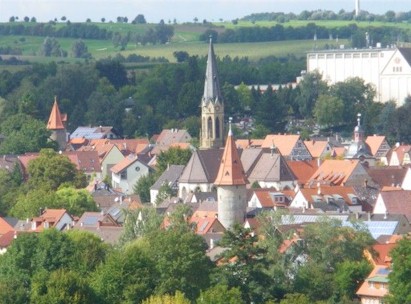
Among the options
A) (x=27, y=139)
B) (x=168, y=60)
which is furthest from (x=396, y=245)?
(x=168, y=60)

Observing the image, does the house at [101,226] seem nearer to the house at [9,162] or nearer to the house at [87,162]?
the house at [9,162]

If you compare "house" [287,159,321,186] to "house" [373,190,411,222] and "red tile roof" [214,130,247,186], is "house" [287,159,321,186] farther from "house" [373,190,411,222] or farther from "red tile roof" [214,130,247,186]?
"red tile roof" [214,130,247,186]

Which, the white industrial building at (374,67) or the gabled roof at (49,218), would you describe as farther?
the white industrial building at (374,67)

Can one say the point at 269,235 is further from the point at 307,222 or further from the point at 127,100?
the point at 127,100

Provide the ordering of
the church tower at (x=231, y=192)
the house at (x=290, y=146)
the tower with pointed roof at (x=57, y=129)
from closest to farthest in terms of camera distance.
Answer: the church tower at (x=231, y=192), the house at (x=290, y=146), the tower with pointed roof at (x=57, y=129)

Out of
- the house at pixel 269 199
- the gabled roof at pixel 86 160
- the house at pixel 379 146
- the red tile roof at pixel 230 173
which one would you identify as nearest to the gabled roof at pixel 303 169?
the house at pixel 269 199

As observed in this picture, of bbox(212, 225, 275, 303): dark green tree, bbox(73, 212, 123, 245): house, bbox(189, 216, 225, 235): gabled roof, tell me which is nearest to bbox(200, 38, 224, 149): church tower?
bbox(73, 212, 123, 245): house

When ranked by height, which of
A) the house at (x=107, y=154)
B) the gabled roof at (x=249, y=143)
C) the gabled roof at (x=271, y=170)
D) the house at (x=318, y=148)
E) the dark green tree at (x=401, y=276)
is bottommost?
the house at (x=107, y=154)

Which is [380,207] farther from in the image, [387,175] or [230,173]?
[387,175]
